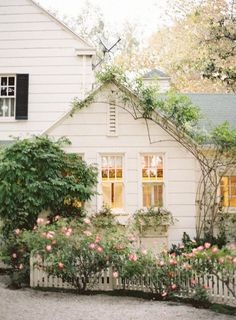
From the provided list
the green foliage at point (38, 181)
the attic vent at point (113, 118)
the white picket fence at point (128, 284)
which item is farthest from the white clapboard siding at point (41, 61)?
the white picket fence at point (128, 284)

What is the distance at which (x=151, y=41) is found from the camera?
31797 mm

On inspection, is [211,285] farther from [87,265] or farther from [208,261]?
[87,265]

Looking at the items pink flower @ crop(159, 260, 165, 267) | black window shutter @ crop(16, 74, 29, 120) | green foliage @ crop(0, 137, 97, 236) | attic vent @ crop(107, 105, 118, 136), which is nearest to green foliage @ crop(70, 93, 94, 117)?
attic vent @ crop(107, 105, 118, 136)

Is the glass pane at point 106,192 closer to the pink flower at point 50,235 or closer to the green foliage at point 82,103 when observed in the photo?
the green foliage at point 82,103

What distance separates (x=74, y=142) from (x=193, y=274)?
6.02 m

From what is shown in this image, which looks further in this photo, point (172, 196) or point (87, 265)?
point (172, 196)

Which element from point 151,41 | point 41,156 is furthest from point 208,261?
point 151,41

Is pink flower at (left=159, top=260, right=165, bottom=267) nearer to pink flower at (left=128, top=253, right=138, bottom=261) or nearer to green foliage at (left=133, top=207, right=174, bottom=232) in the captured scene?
pink flower at (left=128, top=253, right=138, bottom=261)

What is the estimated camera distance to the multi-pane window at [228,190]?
14.5 meters

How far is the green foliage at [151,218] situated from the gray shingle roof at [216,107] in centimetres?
393

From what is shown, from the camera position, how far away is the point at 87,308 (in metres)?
8.77

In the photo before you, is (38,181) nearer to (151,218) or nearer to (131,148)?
(131,148)

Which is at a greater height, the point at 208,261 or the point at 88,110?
the point at 88,110

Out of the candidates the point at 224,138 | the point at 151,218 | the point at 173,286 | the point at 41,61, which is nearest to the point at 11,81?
the point at 41,61
